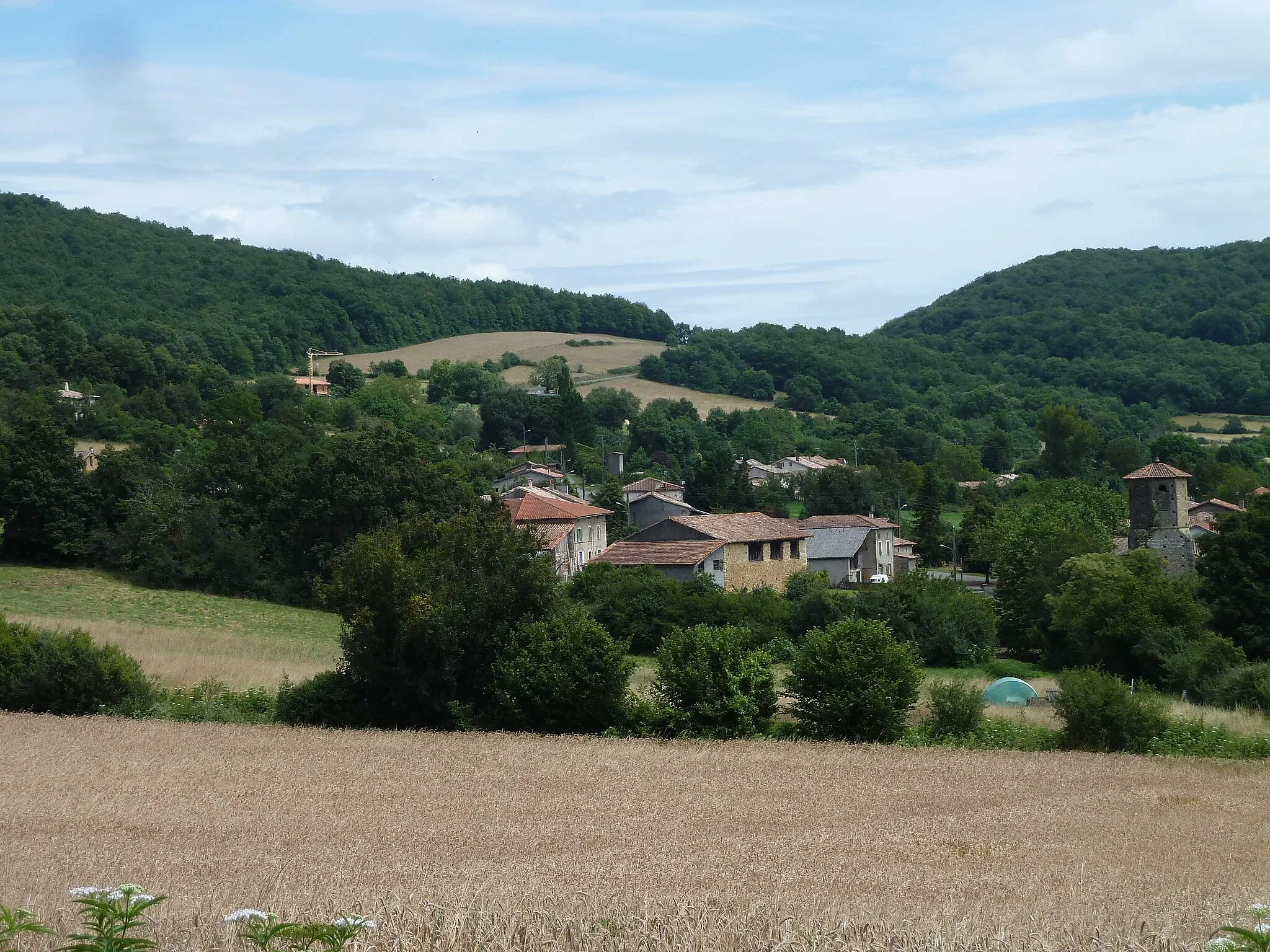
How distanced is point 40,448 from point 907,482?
242 feet

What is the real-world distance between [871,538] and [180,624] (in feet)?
159

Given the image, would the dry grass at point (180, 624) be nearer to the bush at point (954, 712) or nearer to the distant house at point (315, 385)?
the bush at point (954, 712)

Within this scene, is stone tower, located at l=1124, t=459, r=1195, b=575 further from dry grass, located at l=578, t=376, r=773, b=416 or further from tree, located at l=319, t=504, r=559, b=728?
dry grass, located at l=578, t=376, r=773, b=416

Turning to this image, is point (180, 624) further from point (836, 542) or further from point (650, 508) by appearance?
point (650, 508)

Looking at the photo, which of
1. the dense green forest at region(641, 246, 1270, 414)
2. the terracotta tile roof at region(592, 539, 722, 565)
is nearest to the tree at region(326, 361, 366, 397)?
the dense green forest at region(641, 246, 1270, 414)

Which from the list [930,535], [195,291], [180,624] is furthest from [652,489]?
[195,291]

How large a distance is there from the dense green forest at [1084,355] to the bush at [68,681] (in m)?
144

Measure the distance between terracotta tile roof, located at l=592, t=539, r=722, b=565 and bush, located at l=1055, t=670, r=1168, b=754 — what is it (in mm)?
37491

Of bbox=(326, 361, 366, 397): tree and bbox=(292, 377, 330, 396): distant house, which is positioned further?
bbox=(326, 361, 366, 397): tree

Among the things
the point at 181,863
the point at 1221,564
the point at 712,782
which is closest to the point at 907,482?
the point at 1221,564

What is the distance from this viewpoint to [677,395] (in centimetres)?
16425

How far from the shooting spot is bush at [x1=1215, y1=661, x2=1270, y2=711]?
32.6 m

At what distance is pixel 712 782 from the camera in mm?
19812

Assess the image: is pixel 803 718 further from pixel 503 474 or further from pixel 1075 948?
pixel 503 474
